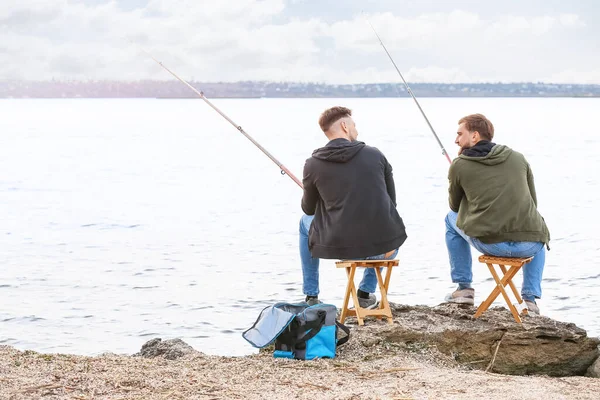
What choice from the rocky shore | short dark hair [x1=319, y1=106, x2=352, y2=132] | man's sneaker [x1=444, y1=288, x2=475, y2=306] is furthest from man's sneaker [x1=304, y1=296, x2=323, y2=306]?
short dark hair [x1=319, y1=106, x2=352, y2=132]

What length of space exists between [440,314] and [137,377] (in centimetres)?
202

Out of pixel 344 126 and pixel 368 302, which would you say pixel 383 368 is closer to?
pixel 368 302

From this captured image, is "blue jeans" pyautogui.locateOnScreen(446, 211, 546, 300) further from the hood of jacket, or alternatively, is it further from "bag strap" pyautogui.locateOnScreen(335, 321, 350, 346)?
"bag strap" pyautogui.locateOnScreen(335, 321, 350, 346)

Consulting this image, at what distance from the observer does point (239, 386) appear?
4.06 meters

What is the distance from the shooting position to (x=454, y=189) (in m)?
5.25

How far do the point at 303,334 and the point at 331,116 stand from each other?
49.6 inches

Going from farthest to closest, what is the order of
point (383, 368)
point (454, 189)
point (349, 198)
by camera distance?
point (454, 189) < point (349, 198) < point (383, 368)

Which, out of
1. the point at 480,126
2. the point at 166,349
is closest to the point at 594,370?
the point at 480,126

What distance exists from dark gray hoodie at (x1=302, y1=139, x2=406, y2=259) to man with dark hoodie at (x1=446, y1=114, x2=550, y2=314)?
0.53 m

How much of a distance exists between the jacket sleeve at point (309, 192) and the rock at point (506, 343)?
2.50 feet

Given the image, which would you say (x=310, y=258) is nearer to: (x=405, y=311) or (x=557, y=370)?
(x=405, y=311)

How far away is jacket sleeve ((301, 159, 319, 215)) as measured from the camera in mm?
4910

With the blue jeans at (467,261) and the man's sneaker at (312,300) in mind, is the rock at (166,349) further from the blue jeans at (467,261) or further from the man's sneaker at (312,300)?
the blue jeans at (467,261)

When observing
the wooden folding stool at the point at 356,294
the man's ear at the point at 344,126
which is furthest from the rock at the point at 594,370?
the man's ear at the point at 344,126
